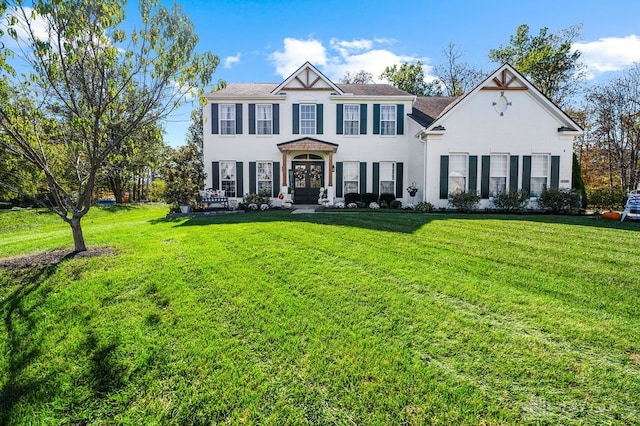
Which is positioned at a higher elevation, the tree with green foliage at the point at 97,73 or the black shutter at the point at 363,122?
the black shutter at the point at 363,122

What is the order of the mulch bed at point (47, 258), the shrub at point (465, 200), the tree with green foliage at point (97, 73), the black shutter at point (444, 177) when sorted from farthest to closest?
the black shutter at point (444, 177), the shrub at point (465, 200), the mulch bed at point (47, 258), the tree with green foliage at point (97, 73)

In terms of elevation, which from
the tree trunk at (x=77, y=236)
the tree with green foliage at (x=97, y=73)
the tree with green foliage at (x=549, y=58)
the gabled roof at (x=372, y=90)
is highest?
the tree with green foliage at (x=549, y=58)

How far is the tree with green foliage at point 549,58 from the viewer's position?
2369cm

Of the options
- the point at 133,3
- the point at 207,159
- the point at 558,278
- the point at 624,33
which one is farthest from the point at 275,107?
the point at 624,33

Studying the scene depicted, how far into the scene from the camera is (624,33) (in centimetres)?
2011

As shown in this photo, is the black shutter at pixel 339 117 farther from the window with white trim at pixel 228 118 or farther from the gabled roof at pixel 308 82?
the window with white trim at pixel 228 118

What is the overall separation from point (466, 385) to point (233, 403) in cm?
186

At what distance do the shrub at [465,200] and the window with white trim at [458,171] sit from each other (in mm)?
809

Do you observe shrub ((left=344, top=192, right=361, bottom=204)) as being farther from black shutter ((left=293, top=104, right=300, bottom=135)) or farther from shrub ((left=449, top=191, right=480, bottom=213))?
shrub ((left=449, top=191, right=480, bottom=213))

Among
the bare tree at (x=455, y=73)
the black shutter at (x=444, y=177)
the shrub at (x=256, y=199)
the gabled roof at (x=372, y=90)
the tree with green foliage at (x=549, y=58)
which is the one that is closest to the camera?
the black shutter at (x=444, y=177)

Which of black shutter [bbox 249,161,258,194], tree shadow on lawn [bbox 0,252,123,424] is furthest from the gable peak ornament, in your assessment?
tree shadow on lawn [bbox 0,252,123,424]

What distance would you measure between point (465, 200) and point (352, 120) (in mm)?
6874

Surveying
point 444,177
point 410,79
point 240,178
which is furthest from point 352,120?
point 410,79

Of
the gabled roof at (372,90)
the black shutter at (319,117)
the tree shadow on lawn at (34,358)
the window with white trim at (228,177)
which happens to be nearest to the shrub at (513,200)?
the gabled roof at (372,90)
